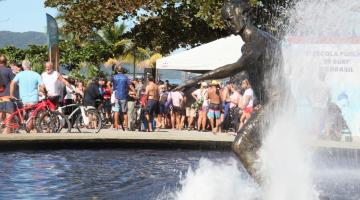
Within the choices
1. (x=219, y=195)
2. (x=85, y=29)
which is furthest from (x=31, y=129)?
(x=85, y=29)

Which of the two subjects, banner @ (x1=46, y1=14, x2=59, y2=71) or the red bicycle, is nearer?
the red bicycle

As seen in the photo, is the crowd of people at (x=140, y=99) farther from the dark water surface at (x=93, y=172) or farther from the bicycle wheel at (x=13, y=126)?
the dark water surface at (x=93, y=172)

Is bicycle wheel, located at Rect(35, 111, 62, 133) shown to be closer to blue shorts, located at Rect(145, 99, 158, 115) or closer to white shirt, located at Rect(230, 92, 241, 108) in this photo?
blue shorts, located at Rect(145, 99, 158, 115)

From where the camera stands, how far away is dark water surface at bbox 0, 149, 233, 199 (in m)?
7.82

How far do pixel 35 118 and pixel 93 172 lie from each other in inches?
246

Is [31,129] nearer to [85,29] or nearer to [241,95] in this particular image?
[241,95]

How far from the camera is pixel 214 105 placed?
19.3m

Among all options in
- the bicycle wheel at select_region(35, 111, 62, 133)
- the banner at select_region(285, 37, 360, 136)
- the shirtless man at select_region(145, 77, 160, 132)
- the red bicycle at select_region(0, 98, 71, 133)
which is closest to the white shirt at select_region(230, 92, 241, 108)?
the shirtless man at select_region(145, 77, 160, 132)

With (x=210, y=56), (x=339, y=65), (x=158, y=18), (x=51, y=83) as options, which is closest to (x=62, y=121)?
(x=51, y=83)

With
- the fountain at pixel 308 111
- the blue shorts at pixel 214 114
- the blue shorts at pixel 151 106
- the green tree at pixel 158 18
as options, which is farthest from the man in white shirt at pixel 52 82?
the green tree at pixel 158 18

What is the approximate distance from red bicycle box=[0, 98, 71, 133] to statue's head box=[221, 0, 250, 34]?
9836 mm

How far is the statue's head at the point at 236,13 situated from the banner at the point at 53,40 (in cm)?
1571

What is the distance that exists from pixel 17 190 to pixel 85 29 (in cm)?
2583

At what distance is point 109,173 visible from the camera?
9844 millimetres
